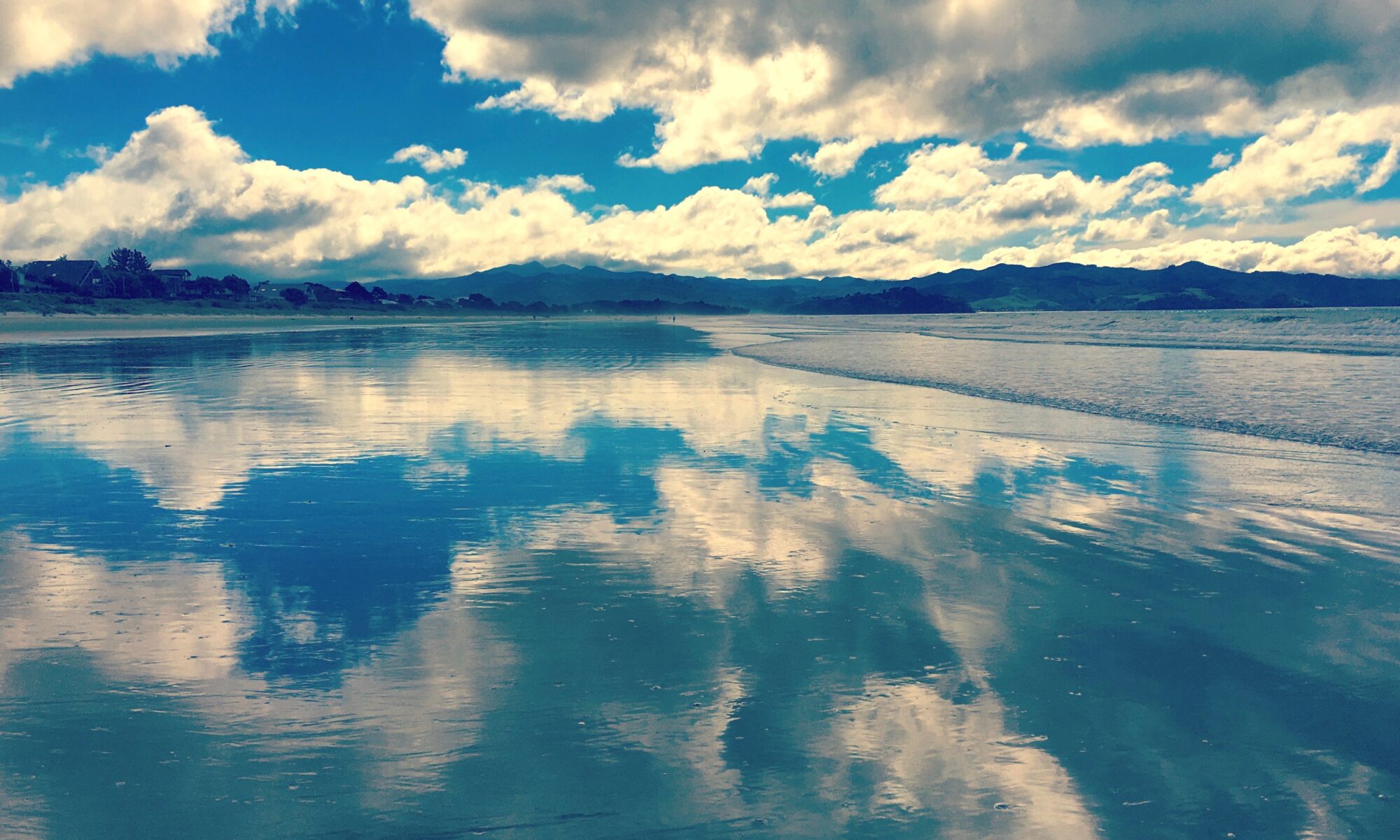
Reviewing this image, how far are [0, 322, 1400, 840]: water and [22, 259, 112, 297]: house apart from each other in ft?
473

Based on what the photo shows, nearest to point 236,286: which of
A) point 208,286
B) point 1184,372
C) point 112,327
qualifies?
point 208,286

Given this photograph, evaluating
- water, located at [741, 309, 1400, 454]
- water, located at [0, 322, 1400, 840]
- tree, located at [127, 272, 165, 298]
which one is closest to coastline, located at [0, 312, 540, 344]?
tree, located at [127, 272, 165, 298]

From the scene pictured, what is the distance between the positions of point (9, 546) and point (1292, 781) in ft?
37.7

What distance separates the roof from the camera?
431 ft

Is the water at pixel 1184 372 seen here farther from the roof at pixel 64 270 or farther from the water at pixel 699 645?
the roof at pixel 64 270

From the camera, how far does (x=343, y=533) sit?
9477mm

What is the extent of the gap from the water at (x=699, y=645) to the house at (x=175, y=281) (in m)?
156

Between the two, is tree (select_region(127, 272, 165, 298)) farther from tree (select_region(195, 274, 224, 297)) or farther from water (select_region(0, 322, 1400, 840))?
water (select_region(0, 322, 1400, 840))

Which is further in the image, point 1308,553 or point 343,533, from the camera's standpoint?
point 343,533

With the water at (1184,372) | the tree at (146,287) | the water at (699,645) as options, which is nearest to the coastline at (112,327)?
the tree at (146,287)

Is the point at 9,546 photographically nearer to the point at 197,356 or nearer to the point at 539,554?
the point at 539,554

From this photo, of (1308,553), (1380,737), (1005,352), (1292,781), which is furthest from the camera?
(1005,352)

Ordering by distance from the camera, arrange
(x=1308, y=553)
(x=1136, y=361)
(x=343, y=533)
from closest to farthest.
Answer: (x=1308, y=553) < (x=343, y=533) < (x=1136, y=361)

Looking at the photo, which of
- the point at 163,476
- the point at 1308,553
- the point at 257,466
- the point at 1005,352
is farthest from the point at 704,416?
the point at 1005,352
